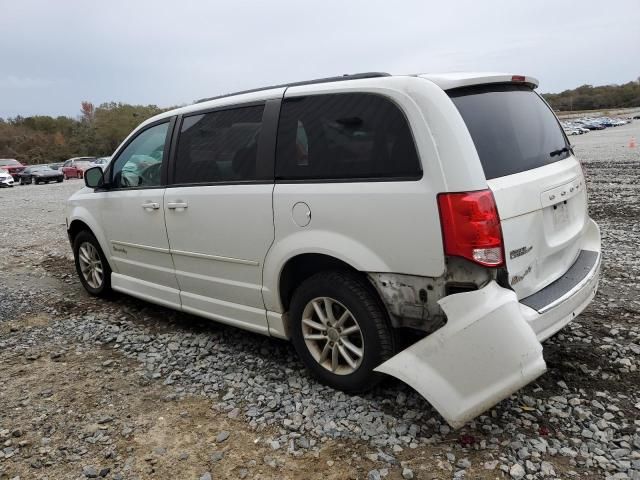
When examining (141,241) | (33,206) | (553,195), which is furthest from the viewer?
(33,206)

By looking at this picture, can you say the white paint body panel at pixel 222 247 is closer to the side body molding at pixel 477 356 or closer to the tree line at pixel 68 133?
the side body molding at pixel 477 356

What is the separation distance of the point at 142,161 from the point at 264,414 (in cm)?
258

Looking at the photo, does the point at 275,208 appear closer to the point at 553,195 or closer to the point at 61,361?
the point at 553,195

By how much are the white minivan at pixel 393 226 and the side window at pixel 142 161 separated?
0.95 ft

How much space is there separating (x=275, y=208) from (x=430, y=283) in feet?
3.68

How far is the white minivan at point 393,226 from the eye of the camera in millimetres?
2537

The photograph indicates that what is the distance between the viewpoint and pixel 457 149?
8.48 feet

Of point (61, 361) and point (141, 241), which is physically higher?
point (141, 241)

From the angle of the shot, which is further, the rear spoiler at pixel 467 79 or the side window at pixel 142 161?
the side window at pixel 142 161

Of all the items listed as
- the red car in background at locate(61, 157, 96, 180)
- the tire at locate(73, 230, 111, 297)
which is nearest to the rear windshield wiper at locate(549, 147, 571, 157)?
the tire at locate(73, 230, 111, 297)

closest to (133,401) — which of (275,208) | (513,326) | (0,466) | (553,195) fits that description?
(0,466)

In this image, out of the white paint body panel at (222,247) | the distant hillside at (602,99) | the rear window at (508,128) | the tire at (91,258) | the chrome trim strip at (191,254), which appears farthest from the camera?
the distant hillside at (602,99)

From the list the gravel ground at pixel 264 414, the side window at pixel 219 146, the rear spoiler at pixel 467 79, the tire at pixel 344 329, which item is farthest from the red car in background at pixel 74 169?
the rear spoiler at pixel 467 79

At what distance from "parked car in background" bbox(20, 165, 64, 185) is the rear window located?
33.8 metres
